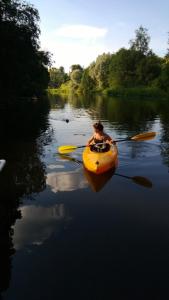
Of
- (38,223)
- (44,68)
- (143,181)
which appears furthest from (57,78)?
(38,223)

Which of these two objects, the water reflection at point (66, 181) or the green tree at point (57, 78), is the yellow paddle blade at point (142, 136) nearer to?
the water reflection at point (66, 181)

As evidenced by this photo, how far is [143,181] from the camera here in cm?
1000

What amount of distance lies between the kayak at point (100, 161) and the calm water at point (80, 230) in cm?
28

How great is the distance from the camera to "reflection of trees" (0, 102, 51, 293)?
5.95 m

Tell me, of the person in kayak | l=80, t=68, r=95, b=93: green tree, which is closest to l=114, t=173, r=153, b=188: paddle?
the person in kayak

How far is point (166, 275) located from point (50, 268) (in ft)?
6.25

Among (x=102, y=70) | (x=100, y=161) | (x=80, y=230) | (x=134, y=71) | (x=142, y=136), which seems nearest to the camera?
(x=80, y=230)

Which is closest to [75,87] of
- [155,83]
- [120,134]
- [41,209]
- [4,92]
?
[155,83]

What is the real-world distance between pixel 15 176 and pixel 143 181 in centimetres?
412

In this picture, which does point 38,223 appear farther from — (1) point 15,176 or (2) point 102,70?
(2) point 102,70

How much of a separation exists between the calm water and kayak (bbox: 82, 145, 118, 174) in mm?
277

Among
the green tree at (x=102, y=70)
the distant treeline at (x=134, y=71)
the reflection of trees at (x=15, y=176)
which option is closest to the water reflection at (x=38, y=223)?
the reflection of trees at (x=15, y=176)

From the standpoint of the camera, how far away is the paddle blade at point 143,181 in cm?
967

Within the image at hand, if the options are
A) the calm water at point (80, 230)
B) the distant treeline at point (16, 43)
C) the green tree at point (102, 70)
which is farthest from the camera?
the green tree at point (102, 70)
